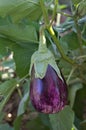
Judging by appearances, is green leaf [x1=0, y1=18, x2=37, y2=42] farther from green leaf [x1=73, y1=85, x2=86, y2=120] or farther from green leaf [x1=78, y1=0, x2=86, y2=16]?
green leaf [x1=73, y1=85, x2=86, y2=120]

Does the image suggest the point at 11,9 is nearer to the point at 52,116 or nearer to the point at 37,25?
the point at 37,25

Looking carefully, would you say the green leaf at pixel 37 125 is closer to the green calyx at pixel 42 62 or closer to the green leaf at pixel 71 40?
the green leaf at pixel 71 40

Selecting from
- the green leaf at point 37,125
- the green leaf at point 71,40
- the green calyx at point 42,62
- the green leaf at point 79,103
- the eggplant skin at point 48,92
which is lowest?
the green leaf at point 37,125

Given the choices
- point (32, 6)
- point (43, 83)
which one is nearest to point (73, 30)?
point (32, 6)

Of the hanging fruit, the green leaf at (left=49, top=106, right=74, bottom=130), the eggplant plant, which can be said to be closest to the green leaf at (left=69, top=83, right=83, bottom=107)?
the eggplant plant

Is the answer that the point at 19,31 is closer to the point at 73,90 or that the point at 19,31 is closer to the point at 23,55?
the point at 23,55

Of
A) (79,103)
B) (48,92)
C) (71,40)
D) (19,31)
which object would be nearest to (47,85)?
(48,92)

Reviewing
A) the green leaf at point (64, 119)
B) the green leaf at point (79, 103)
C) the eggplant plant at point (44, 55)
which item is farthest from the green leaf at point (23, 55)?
the green leaf at point (79, 103)
